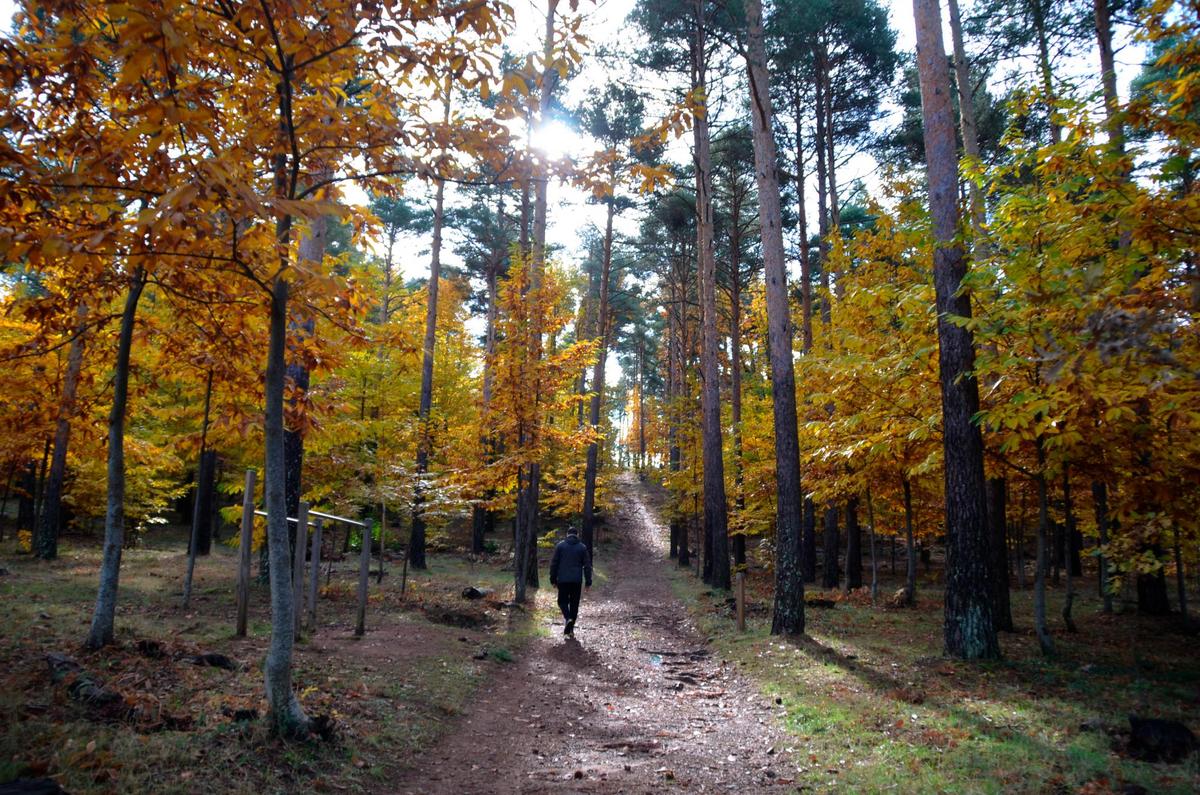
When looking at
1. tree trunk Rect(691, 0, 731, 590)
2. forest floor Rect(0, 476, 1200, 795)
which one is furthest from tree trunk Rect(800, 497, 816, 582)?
forest floor Rect(0, 476, 1200, 795)

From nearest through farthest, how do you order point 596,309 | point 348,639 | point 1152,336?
point 1152,336
point 348,639
point 596,309

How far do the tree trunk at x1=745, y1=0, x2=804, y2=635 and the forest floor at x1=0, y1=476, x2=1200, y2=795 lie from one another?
0.83m

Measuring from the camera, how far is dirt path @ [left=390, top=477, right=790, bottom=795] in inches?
207

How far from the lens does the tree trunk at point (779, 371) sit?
10.8 m

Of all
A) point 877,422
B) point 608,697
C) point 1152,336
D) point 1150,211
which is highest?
point 1150,211

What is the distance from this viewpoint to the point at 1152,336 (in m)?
2.66

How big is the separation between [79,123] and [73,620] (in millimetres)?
5847

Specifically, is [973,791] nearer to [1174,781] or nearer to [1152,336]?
[1174,781]

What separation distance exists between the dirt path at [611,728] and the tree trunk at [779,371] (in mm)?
1707

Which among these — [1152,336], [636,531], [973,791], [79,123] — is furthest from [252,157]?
[636,531]

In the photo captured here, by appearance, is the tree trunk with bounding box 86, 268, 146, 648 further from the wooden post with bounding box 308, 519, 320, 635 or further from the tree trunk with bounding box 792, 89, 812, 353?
the tree trunk with bounding box 792, 89, 812, 353

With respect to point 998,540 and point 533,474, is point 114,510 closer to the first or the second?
point 533,474

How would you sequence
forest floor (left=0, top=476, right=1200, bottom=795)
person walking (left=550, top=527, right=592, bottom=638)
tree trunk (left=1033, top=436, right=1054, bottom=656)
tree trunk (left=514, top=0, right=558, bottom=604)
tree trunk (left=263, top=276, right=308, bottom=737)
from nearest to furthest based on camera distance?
forest floor (left=0, top=476, right=1200, bottom=795), tree trunk (left=263, top=276, right=308, bottom=737), tree trunk (left=1033, top=436, right=1054, bottom=656), person walking (left=550, top=527, right=592, bottom=638), tree trunk (left=514, top=0, right=558, bottom=604)

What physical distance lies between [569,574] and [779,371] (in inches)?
196
